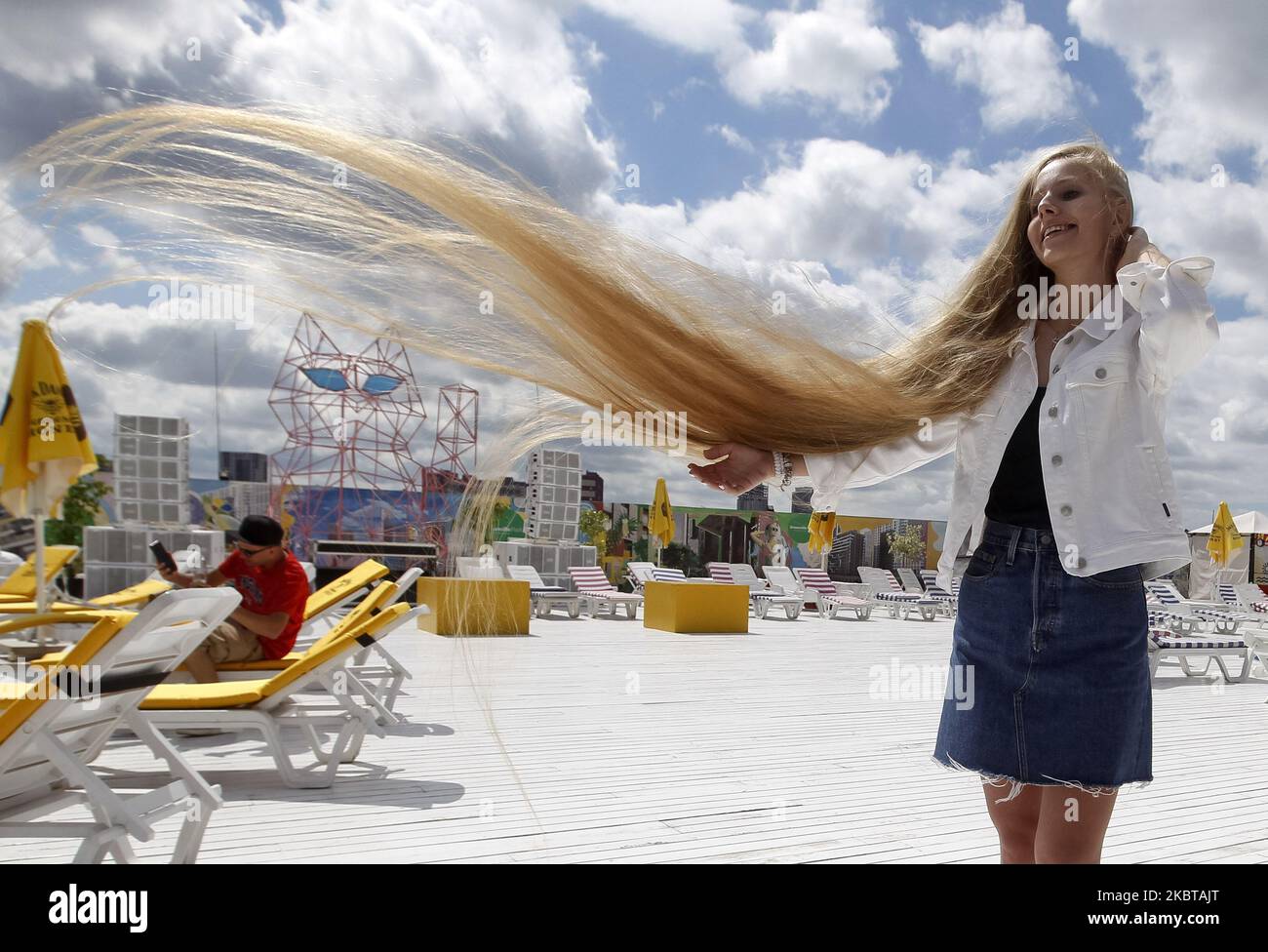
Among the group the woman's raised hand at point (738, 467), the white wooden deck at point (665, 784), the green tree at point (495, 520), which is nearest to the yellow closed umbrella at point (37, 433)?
the white wooden deck at point (665, 784)

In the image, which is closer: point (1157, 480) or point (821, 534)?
point (1157, 480)

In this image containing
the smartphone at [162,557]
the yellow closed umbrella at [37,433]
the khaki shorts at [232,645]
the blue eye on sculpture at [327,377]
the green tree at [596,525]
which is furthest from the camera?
the green tree at [596,525]

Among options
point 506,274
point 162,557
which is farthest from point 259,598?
Answer: point 506,274

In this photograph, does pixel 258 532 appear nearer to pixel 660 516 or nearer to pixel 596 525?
pixel 660 516

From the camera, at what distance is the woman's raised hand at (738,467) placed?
188 cm

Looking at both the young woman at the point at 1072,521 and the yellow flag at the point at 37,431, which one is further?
the yellow flag at the point at 37,431

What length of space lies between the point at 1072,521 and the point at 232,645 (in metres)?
4.52

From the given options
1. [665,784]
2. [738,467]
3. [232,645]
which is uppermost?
[738,467]

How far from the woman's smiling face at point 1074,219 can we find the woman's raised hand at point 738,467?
63cm

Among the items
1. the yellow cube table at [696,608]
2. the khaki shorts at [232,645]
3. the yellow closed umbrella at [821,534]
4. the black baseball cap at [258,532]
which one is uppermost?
the black baseball cap at [258,532]

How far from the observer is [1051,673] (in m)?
1.58

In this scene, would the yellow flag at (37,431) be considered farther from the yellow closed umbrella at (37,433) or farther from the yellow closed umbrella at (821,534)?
the yellow closed umbrella at (821,534)
